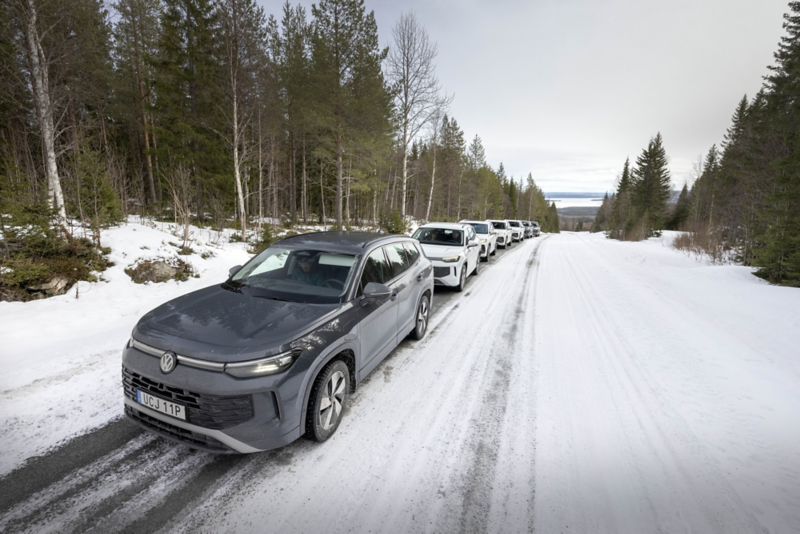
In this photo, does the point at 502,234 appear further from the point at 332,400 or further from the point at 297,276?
the point at 332,400

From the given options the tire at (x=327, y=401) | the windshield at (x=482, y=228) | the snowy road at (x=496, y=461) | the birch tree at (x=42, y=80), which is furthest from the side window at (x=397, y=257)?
the windshield at (x=482, y=228)

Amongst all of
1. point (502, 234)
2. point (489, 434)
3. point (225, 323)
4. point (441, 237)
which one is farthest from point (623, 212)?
point (225, 323)

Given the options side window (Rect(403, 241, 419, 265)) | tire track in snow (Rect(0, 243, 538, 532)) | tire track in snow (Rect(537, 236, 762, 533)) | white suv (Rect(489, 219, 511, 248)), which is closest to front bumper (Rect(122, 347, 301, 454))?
tire track in snow (Rect(0, 243, 538, 532))

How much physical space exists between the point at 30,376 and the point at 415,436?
14.5 feet

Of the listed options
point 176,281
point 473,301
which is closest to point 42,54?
point 176,281

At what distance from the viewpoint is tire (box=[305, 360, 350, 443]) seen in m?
2.67

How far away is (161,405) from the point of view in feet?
7.75

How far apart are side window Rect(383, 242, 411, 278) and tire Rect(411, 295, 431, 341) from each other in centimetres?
76

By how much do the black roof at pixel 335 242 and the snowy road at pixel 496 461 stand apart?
1.63 metres

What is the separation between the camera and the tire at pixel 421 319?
5.09m

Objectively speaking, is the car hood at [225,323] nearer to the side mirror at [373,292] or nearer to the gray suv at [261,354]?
the gray suv at [261,354]

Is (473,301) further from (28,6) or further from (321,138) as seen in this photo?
(321,138)

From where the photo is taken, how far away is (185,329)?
2.56 meters

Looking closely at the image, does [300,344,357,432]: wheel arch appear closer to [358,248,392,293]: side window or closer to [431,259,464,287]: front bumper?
[358,248,392,293]: side window
